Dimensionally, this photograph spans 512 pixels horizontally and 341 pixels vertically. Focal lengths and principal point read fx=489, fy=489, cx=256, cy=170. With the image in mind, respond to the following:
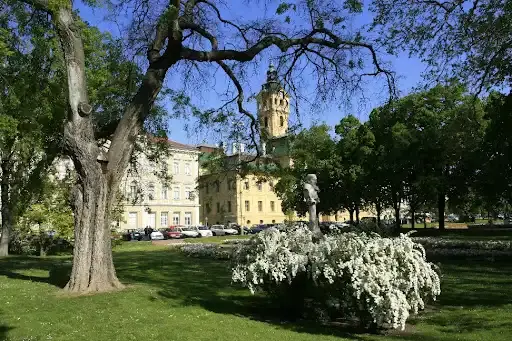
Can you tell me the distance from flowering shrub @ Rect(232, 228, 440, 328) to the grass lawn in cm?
49

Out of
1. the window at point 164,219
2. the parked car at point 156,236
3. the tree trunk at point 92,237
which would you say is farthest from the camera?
the window at point 164,219

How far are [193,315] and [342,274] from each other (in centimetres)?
296

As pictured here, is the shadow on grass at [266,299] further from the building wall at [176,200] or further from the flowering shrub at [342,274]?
the building wall at [176,200]

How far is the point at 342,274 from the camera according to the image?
318 inches

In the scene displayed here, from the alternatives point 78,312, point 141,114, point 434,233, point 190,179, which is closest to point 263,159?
point 141,114

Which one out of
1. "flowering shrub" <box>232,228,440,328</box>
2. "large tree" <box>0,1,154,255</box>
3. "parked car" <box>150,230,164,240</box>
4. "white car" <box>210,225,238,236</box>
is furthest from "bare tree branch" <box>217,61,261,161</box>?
"white car" <box>210,225,238,236</box>

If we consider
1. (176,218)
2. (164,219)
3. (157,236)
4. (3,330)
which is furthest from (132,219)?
(3,330)

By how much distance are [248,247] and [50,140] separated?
14.9 metres

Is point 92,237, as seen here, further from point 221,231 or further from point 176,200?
point 176,200

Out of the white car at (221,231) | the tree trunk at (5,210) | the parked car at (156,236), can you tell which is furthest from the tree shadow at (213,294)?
the white car at (221,231)

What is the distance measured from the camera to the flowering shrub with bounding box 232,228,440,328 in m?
Answer: 7.74

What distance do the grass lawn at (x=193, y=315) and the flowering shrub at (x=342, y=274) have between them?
0.49m

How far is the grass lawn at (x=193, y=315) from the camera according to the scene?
309 inches

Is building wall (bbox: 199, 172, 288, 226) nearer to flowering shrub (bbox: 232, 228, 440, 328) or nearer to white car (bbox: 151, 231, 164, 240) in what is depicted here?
white car (bbox: 151, 231, 164, 240)
